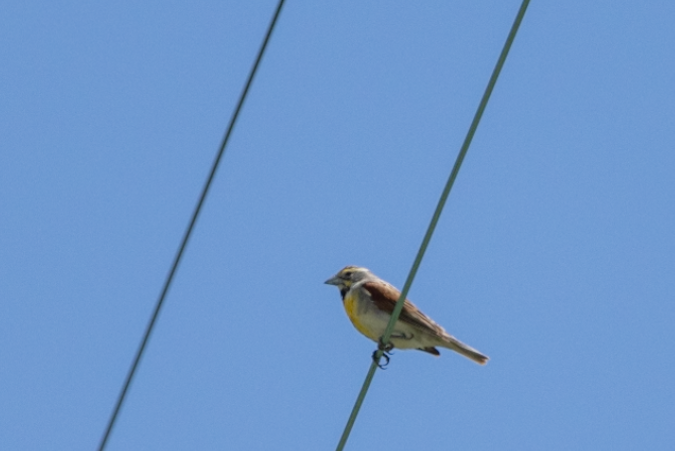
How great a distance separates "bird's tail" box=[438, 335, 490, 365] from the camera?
10.0 m

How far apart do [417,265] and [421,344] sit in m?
4.49

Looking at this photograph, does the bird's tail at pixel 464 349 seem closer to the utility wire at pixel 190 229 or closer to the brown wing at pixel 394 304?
the brown wing at pixel 394 304

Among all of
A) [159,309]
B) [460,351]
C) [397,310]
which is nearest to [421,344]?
[460,351]

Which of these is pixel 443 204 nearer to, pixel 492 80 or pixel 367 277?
pixel 492 80

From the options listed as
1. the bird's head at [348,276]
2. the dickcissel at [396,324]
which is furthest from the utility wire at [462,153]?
the bird's head at [348,276]

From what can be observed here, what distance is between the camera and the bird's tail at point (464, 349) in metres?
10.0

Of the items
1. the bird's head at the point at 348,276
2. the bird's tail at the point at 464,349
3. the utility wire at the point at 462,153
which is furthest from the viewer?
the bird's head at the point at 348,276

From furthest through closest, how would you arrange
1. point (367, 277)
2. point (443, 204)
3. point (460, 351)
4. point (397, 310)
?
point (367, 277), point (460, 351), point (397, 310), point (443, 204)

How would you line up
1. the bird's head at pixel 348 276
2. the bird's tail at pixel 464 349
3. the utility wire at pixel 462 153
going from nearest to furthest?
the utility wire at pixel 462 153 → the bird's tail at pixel 464 349 → the bird's head at pixel 348 276

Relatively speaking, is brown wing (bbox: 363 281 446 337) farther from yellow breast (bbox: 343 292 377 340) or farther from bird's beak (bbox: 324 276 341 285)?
bird's beak (bbox: 324 276 341 285)

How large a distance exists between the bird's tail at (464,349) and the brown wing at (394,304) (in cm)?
8

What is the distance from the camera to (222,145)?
5.88 metres

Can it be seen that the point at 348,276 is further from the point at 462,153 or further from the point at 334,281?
the point at 462,153

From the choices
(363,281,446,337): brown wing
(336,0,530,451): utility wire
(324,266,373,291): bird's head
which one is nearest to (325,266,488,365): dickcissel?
(363,281,446,337): brown wing
